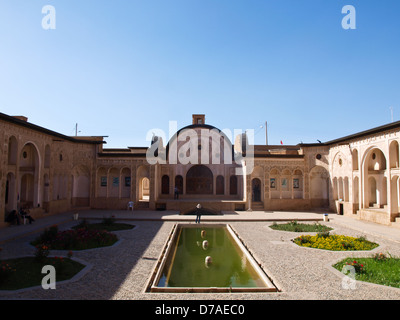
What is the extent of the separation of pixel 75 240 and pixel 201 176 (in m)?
17.4

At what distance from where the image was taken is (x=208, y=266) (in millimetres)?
9289

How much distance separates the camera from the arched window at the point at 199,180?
2738 centimetres

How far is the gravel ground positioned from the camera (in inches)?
251

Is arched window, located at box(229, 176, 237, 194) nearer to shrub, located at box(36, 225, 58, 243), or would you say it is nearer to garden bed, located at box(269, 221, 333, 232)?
garden bed, located at box(269, 221, 333, 232)

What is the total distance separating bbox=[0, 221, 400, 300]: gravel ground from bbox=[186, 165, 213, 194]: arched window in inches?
540

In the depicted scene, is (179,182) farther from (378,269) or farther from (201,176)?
(378,269)

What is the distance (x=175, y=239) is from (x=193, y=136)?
50.6 feet

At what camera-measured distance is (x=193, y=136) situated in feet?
89.8

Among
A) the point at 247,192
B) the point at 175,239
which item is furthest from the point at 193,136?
the point at 175,239

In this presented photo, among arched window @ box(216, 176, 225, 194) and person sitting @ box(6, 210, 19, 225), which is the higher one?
arched window @ box(216, 176, 225, 194)

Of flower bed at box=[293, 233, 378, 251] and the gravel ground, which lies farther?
flower bed at box=[293, 233, 378, 251]

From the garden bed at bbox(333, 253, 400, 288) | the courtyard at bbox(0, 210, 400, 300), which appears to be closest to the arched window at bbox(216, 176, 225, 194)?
the courtyard at bbox(0, 210, 400, 300)

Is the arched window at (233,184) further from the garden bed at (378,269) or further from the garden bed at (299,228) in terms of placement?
the garden bed at (378,269)
